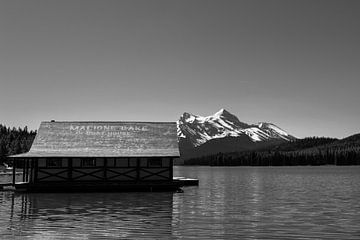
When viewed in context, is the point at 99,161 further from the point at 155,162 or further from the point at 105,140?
the point at 155,162

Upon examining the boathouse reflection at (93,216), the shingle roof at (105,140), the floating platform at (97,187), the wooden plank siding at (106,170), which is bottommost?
the boathouse reflection at (93,216)

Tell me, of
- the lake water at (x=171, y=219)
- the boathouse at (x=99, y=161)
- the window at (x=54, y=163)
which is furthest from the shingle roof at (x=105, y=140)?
the lake water at (x=171, y=219)

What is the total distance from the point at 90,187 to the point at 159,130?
1141 centimetres

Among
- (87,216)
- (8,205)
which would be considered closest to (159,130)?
(8,205)

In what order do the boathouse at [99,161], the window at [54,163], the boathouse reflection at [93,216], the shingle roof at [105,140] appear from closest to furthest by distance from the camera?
the boathouse reflection at [93,216] → the boathouse at [99,161] → the shingle roof at [105,140] → the window at [54,163]

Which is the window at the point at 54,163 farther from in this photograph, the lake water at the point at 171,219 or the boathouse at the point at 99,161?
the lake water at the point at 171,219

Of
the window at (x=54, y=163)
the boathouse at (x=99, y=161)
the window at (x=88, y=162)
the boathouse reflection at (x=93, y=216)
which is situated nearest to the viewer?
the boathouse reflection at (x=93, y=216)

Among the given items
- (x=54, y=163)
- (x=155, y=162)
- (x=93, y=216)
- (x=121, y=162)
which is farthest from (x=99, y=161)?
(x=93, y=216)

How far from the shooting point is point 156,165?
A: 4950 cm

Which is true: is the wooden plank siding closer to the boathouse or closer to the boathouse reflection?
the boathouse

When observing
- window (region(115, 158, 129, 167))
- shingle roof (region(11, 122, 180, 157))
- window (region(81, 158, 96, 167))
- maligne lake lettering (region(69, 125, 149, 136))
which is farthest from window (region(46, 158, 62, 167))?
window (region(115, 158, 129, 167))

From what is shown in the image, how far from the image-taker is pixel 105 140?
51188 millimetres

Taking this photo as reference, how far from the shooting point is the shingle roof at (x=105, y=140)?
4789 centimetres

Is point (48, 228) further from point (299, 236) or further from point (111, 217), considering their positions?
point (299, 236)
